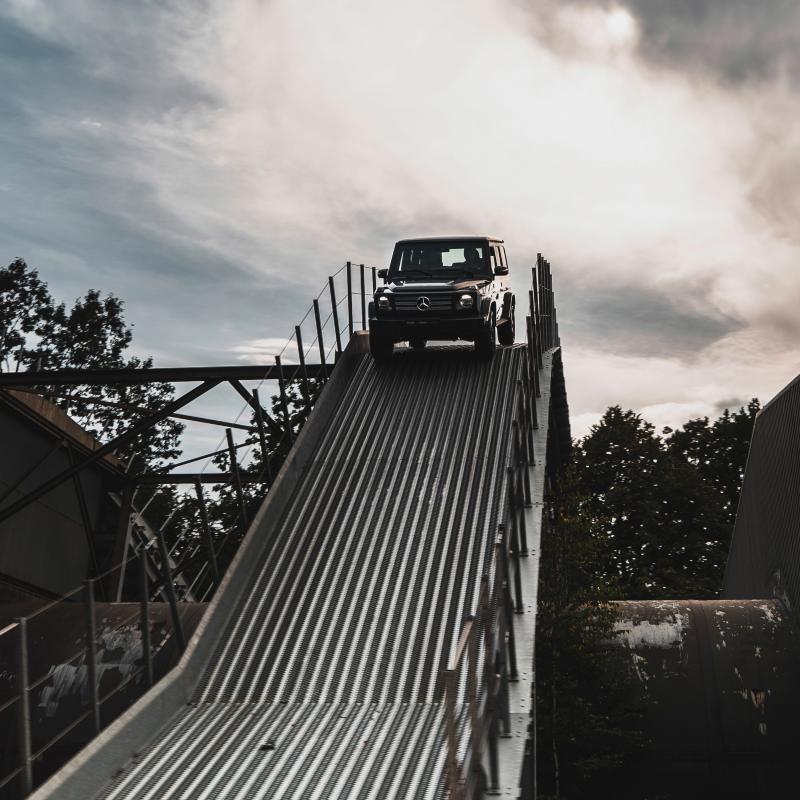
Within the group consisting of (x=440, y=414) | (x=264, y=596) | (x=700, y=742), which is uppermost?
(x=440, y=414)

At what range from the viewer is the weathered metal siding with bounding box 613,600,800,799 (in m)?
15.3

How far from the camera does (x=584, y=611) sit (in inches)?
645

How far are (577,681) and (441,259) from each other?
23.0ft

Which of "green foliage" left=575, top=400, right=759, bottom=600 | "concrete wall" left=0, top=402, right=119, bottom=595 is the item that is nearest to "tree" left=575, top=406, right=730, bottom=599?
"green foliage" left=575, top=400, right=759, bottom=600

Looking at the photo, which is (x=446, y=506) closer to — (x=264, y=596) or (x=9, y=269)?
(x=264, y=596)

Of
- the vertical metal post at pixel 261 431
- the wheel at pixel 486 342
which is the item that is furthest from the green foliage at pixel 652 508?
the vertical metal post at pixel 261 431

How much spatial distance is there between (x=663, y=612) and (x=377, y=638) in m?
→ 7.85

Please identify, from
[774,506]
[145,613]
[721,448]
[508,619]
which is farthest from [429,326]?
[721,448]

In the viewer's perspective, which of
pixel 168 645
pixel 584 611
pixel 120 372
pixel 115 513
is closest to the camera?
pixel 168 645

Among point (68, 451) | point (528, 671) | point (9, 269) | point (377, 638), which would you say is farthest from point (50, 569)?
point (9, 269)

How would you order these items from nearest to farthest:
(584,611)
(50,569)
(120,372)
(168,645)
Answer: (168,645) → (584,611) → (120,372) → (50,569)

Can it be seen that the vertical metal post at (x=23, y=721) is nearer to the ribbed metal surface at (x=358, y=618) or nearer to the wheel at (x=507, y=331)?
the ribbed metal surface at (x=358, y=618)

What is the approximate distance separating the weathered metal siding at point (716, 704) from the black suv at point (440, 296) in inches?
207

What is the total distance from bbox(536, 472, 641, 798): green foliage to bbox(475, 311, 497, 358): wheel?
3.04m
